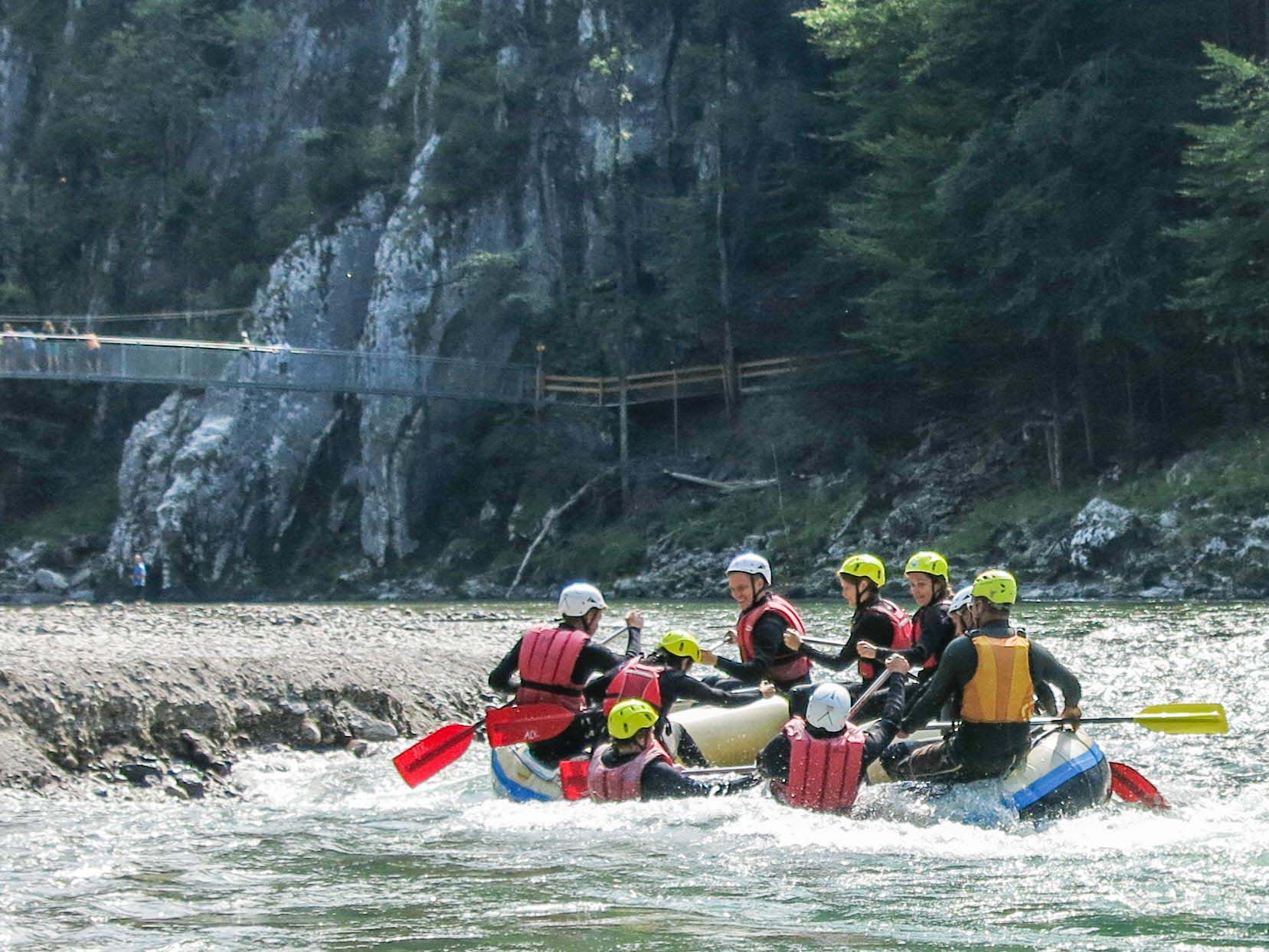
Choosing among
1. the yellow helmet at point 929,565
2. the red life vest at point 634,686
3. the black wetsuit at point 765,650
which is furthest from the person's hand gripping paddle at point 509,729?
the yellow helmet at point 929,565

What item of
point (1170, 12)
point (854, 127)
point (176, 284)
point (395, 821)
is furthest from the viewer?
point (176, 284)

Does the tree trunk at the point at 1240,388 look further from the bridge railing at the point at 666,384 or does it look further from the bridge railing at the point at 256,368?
the bridge railing at the point at 256,368

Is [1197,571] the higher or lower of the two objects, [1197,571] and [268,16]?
the lower

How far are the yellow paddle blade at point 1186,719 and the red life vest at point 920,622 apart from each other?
3.95ft

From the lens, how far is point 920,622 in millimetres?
10445

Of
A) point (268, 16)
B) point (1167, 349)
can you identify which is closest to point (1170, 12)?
point (1167, 349)

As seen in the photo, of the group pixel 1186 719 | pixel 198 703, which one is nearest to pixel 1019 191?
pixel 1186 719

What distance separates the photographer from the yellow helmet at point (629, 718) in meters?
9.35

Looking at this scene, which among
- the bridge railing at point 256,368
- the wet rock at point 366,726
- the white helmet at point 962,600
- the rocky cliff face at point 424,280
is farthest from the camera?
the rocky cliff face at point 424,280

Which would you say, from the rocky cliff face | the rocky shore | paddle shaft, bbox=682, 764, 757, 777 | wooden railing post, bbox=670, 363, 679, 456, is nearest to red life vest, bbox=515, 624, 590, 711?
paddle shaft, bbox=682, 764, 757, 777

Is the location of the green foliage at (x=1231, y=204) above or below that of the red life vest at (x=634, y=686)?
above

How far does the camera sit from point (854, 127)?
32.8 meters

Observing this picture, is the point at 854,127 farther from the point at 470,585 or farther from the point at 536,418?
the point at 470,585

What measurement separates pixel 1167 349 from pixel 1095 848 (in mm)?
22845
